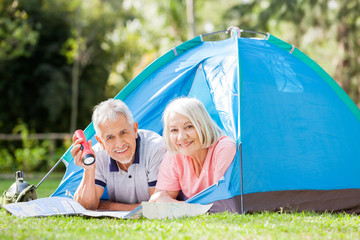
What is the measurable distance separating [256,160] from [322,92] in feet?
A: 3.17

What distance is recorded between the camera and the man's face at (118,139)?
356 centimetres

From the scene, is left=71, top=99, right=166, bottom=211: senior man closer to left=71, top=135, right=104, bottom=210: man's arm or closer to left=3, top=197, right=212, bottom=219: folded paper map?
left=71, top=135, right=104, bottom=210: man's arm

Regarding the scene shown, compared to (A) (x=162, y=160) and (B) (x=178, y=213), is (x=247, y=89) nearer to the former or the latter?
(A) (x=162, y=160)

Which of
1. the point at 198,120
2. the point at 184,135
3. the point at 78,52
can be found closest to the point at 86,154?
the point at 184,135

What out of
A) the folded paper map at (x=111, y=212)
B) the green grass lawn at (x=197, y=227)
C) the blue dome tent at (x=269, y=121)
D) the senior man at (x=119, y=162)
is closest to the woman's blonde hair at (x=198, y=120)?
the blue dome tent at (x=269, y=121)

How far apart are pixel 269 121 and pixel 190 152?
0.70 m

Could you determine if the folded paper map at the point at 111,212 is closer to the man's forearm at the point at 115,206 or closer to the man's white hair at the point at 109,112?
the man's forearm at the point at 115,206

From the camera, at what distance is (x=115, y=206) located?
374 cm

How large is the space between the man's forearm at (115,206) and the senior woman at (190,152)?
0.25m

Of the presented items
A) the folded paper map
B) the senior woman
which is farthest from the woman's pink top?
the folded paper map

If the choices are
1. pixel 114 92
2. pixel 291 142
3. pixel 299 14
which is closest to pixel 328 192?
pixel 291 142

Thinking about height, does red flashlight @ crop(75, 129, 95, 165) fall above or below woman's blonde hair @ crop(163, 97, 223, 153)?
below

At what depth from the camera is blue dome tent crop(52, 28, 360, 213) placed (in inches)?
138

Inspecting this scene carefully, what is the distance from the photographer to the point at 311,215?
3256mm
